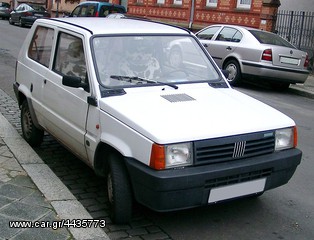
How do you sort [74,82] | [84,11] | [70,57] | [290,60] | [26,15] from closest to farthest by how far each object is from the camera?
[74,82] < [70,57] < [290,60] < [84,11] < [26,15]

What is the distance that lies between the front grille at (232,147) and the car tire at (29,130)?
2910 millimetres

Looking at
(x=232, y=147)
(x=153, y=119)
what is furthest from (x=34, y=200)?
(x=232, y=147)

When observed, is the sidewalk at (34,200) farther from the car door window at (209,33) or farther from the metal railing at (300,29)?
the metal railing at (300,29)

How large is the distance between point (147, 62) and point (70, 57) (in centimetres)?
89

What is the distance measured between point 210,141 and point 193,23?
2140 cm

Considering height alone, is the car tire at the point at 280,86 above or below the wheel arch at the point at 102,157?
below

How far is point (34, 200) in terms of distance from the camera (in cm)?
430

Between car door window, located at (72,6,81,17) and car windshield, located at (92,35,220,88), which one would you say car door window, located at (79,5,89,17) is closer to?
car door window, located at (72,6,81,17)

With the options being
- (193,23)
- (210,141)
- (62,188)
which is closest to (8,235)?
(62,188)

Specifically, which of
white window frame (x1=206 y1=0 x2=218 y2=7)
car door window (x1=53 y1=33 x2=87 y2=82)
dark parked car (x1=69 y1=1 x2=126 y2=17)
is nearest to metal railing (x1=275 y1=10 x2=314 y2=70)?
white window frame (x1=206 y1=0 x2=218 y2=7)

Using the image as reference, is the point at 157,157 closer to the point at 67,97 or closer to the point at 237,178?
the point at 237,178

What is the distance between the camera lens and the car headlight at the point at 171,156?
11.8ft

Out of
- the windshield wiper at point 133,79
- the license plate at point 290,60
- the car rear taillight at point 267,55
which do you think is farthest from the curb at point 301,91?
the windshield wiper at point 133,79

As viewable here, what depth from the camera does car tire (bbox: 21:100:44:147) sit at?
19.6 feet
